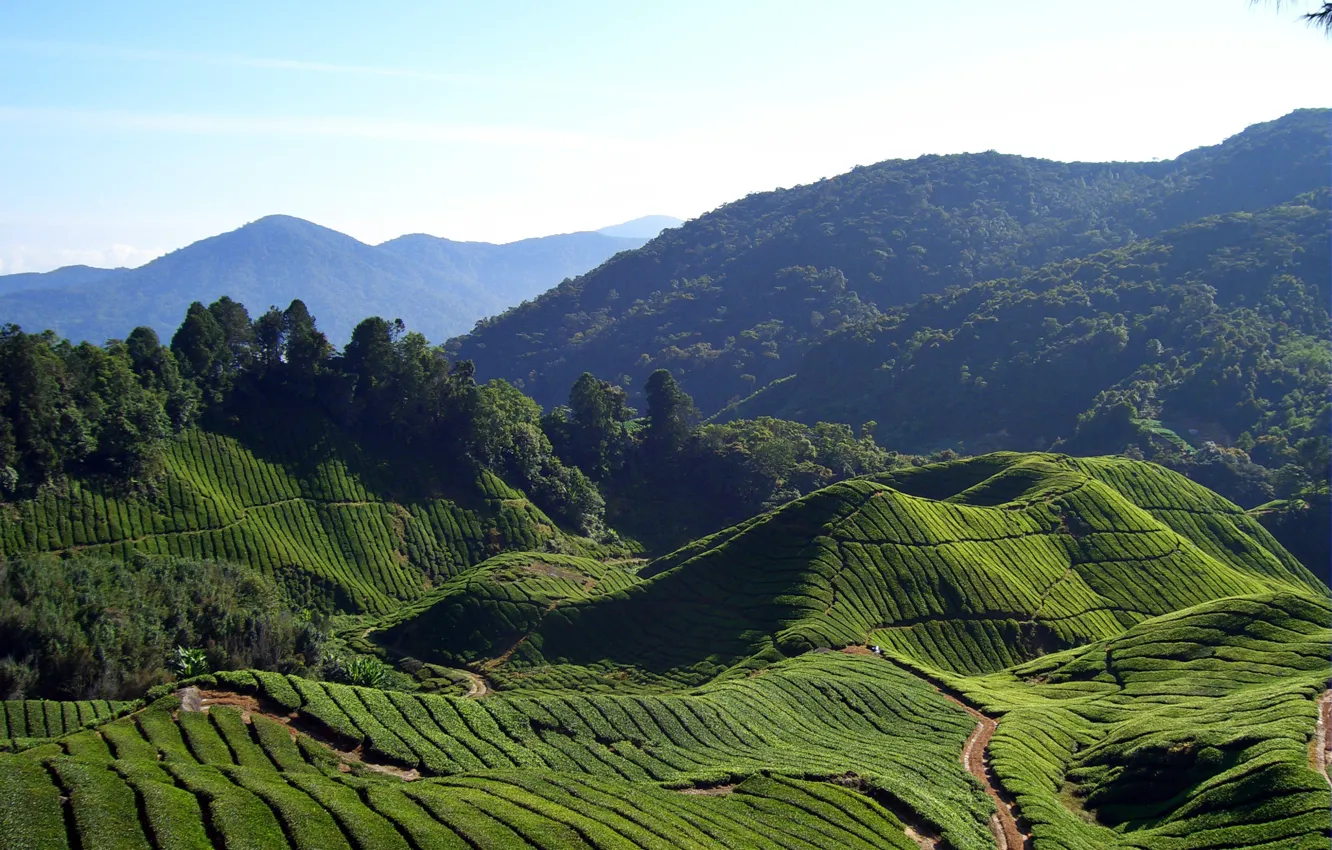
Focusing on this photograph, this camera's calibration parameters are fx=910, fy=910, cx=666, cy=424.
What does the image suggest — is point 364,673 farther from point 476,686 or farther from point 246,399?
point 246,399

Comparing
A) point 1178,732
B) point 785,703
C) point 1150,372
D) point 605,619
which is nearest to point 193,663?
point 605,619

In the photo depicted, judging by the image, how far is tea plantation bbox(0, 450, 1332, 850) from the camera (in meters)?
24.8

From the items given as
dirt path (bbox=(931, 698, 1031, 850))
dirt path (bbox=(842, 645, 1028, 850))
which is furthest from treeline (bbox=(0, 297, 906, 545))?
dirt path (bbox=(931, 698, 1031, 850))

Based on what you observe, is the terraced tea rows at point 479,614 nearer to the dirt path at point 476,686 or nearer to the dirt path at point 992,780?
the dirt path at point 476,686

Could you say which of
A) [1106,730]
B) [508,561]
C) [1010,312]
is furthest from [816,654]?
[1010,312]

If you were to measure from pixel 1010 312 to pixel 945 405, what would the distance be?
32465 millimetres

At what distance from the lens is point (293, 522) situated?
266ft

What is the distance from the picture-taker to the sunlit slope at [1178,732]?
28719 mm

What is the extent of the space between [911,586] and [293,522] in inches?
2101

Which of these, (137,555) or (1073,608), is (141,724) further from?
(1073,608)

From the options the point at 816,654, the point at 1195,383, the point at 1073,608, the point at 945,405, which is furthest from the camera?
the point at 945,405

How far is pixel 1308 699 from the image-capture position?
36688mm

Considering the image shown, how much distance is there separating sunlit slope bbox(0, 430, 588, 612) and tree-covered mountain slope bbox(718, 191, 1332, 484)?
99.3 meters

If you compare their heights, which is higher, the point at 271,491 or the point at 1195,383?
the point at 271,491
